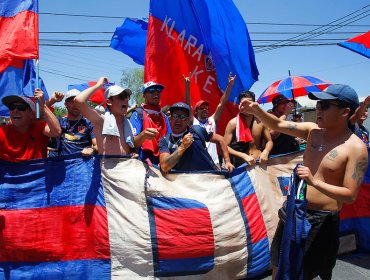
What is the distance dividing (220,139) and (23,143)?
1.98 metres

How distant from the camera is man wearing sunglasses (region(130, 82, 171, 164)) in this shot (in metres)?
3.64

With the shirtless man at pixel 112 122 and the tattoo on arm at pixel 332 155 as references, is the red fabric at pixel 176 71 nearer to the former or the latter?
the shirtless man at pixel 112 122

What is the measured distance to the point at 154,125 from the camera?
3.79 m

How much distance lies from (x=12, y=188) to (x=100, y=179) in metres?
0.77

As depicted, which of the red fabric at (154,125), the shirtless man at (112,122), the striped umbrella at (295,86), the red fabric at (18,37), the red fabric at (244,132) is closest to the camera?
the shirtless man at (112,122)

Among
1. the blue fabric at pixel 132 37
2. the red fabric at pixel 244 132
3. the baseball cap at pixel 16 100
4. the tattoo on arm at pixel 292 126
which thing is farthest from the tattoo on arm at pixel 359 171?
the blue fabric at pixel 132 37

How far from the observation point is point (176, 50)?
198 inches

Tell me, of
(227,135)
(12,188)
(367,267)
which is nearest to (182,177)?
(227,135)

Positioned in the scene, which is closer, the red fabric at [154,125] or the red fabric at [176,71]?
the red fabric at [154,125]

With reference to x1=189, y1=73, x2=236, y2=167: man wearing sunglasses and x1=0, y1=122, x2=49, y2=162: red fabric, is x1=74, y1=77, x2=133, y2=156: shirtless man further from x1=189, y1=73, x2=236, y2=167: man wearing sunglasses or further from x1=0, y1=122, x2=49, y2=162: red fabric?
x1=189, y1=73, x2=236, y2=167: man wearing sunglasses

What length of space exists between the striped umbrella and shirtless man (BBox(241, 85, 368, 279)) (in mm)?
6443

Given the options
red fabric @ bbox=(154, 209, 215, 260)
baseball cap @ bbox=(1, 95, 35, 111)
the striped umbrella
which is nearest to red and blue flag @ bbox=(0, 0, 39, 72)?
baseball cap @ bbox=(1, 95, 35, 111)

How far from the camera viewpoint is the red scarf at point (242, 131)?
416cm

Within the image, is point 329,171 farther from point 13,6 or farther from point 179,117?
Answer: point 13,6
